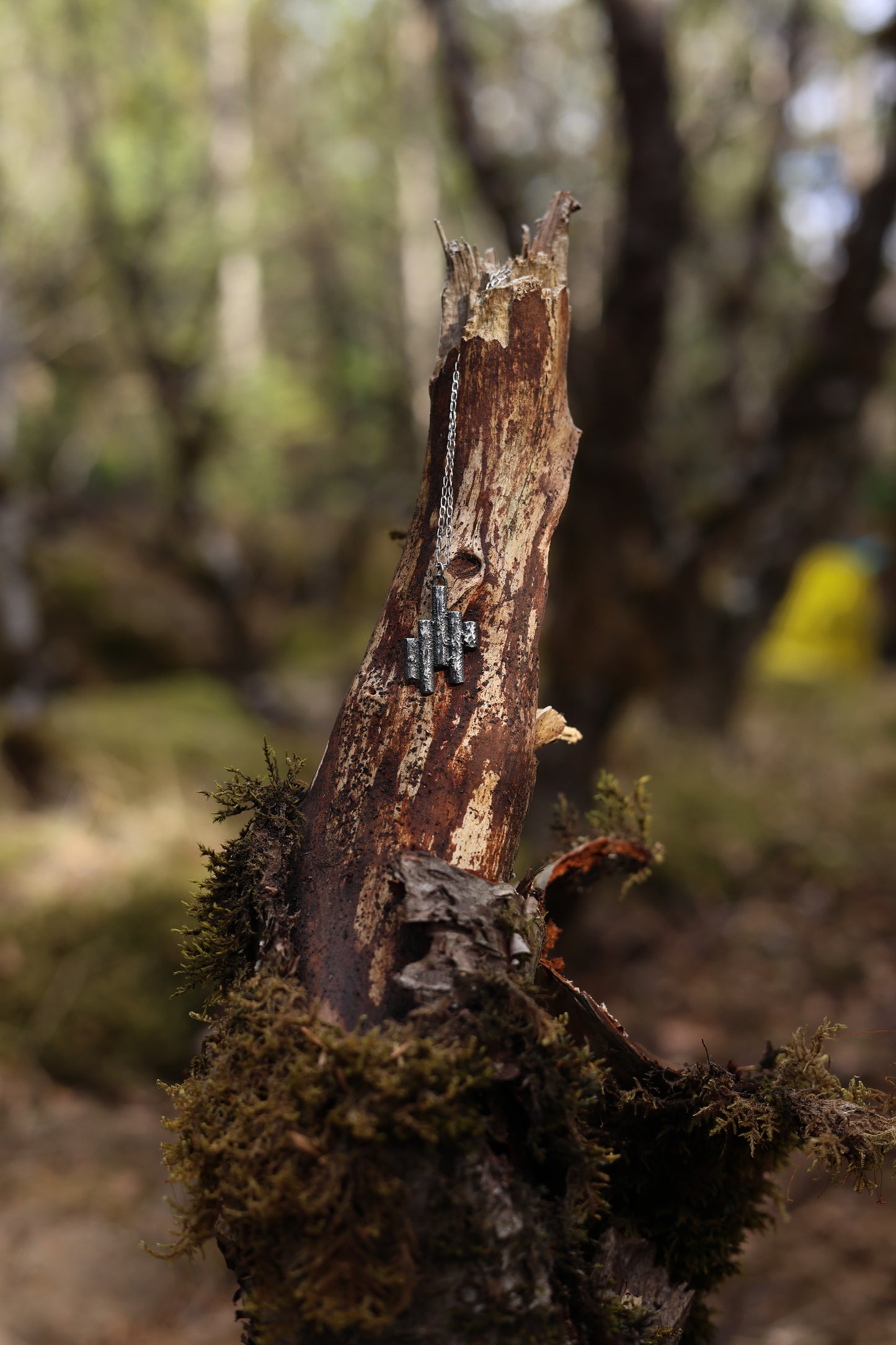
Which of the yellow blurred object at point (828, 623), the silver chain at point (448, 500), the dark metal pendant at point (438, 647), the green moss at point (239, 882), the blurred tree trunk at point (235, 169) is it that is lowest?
the green moss at point (239, 882)

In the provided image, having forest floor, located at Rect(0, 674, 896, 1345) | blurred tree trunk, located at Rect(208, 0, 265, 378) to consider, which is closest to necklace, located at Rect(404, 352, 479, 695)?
forest floor, located at Rect(0, 674, 896, 1345)

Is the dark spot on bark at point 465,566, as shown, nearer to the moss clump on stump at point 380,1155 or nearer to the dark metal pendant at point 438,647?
the dark metal pendant at point 438,647

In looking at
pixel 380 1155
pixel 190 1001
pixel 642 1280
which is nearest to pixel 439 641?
pixel 380 1155

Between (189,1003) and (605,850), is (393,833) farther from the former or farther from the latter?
(189,1003)

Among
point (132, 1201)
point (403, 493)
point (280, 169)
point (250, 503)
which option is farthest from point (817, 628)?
point (280, 169)

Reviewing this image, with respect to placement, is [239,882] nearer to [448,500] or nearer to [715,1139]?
[448,500]

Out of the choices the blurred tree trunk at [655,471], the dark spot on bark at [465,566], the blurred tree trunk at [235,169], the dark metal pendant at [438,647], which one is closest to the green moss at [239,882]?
the dark metal pendant at [438,647]

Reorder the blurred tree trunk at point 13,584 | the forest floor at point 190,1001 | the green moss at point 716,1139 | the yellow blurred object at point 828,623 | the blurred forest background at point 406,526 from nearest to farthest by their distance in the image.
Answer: the green moss at point 716,1139
the forest floor at point 190,1001
the blurred forest background at point 406,526
the blurred tree trunk at point 13,584
the yellow blurred object at point 828,623
